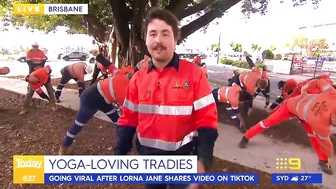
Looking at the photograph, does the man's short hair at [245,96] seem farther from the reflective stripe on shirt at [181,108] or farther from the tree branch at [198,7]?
the reflective stripe on shirt at [181,108]

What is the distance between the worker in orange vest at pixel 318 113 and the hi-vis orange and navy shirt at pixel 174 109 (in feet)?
7.80

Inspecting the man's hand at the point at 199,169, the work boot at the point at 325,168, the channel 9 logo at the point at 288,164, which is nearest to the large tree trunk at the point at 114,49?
the channel 9 logo at the point at 288,164

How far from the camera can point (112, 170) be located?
7.34 feet

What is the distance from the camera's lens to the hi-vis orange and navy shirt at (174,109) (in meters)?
1.50

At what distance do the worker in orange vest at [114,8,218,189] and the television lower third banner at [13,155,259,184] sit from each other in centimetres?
14

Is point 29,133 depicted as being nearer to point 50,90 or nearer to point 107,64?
point 50,90

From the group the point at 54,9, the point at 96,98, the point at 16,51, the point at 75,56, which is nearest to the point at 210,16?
the point at 54,9

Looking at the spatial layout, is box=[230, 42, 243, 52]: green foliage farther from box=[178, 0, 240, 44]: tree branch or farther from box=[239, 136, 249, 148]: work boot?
box=[239, 136, 249, 148]: work boot

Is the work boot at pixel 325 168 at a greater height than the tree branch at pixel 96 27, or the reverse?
the tree branch at pixel 96 27

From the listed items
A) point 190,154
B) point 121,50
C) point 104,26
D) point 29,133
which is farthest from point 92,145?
point 104,26

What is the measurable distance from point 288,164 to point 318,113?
3.60 feet

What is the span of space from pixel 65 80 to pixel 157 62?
5.34m

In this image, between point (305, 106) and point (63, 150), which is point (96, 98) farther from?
point (305, 106)

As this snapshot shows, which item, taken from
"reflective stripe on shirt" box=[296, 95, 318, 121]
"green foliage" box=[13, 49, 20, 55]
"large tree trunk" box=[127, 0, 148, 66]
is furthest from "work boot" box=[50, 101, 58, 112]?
"green foliage" box=[13, 49, 20, 55]
